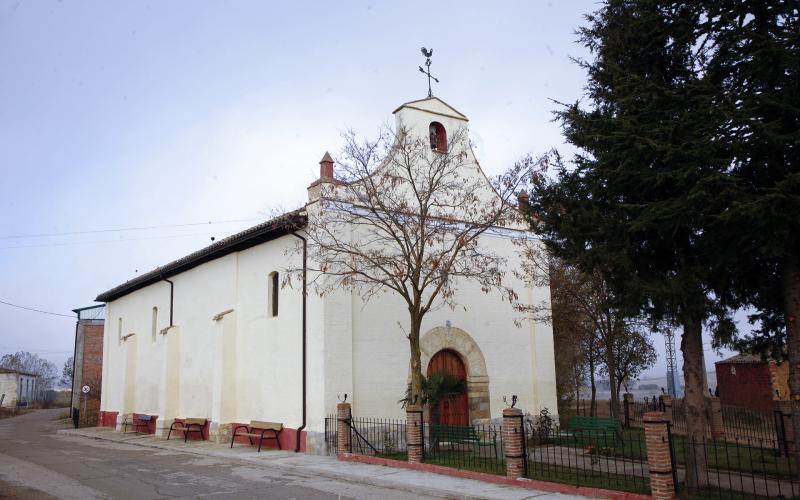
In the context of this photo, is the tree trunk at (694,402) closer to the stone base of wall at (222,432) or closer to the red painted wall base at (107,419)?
the stone base of wall at (222,432)

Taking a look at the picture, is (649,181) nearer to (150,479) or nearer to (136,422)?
(150,479)

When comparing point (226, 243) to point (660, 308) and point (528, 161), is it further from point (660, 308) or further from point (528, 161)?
point (660, 308)

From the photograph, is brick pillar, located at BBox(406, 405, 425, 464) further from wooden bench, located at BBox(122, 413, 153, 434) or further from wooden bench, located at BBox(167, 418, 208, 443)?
wooden bench, located at BBox(122, 413, 153, 434)

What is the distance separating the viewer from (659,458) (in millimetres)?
9258

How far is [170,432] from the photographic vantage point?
21.6 metres

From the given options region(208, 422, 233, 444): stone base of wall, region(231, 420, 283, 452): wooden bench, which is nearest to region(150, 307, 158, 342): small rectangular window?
region(208, 422, 233, 444): stone base of wall

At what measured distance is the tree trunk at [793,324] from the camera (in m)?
9.36

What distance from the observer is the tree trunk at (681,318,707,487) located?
1046cm

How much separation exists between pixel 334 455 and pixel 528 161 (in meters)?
8.35

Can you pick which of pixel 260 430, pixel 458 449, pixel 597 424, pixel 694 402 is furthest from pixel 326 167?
pixel 694 402

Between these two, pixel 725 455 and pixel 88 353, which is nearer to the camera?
pixel 725 455

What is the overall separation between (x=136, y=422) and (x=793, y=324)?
23024 millimetres

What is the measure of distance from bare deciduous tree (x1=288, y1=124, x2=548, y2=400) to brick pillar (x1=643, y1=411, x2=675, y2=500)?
18.5 ft

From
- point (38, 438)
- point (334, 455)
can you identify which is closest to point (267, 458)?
point (334, 455)
